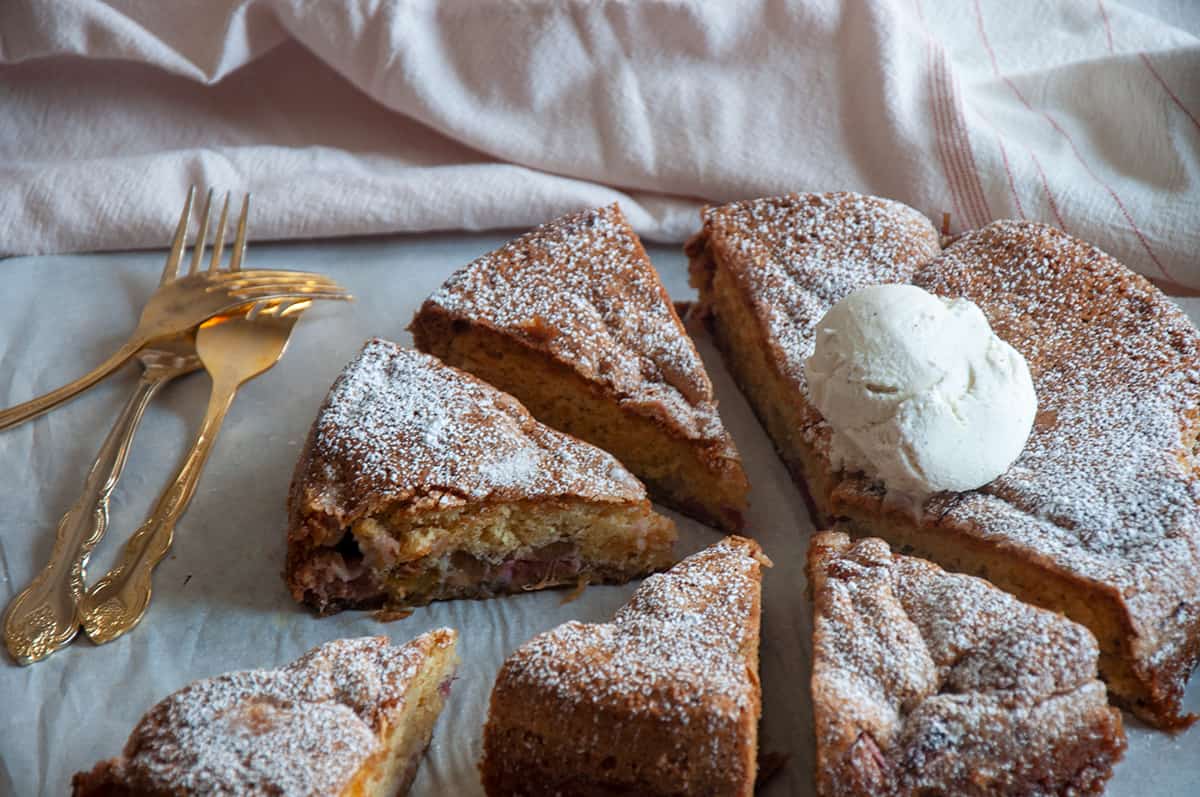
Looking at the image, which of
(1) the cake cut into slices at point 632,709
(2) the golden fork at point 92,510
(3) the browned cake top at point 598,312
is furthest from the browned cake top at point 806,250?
(2) the golden fork at point 92,510

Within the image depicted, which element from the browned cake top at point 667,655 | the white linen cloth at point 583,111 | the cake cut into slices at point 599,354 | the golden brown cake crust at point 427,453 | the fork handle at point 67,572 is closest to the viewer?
the browned cake top at point 667,655

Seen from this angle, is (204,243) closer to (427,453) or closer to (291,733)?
(427,453)

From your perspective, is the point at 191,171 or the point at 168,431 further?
the point at 191,171

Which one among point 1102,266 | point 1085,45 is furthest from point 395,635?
point 1085,45

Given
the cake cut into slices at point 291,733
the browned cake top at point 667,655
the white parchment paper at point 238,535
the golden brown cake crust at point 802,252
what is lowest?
the white parchment paper at point 238,535

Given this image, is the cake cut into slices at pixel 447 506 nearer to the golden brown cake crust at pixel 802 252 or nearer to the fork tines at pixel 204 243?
the golden brown cake crust at pixel 802 252

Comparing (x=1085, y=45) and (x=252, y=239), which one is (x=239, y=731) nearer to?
(x=252, y=239)

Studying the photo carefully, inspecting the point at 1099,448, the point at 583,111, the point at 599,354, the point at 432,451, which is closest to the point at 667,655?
the point at 432,451
